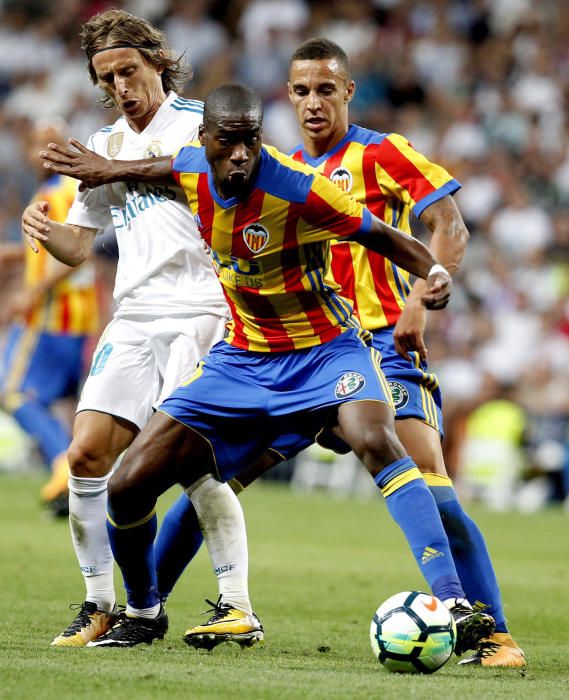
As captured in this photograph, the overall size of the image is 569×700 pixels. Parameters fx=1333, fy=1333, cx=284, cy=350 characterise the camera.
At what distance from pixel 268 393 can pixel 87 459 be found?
975 mm

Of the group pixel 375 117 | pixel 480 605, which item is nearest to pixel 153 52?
pixel 480 605

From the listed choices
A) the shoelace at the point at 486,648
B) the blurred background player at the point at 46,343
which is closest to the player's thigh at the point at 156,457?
the shoelace at the point at 486,648

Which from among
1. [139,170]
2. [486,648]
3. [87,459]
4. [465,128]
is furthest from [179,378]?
[465,128]

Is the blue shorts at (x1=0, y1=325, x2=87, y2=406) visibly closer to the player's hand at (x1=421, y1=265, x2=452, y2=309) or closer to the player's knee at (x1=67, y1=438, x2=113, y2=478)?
the player's knee at (x1=67, y1=438, x2=113, y2=478)

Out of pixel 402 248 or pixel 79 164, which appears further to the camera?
pixel 79 164

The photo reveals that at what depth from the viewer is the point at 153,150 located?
619 centimetres

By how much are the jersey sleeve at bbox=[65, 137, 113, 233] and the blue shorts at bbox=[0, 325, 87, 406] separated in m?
5.56

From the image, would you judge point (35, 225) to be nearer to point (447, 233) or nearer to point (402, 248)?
point (402, 248)

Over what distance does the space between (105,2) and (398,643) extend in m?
18.4

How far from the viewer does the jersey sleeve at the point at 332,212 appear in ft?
17.4

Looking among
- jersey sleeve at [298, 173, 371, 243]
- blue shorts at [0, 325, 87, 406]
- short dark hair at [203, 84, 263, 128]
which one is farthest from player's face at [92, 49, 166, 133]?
blue shorts at [0, 325, 87, 406]

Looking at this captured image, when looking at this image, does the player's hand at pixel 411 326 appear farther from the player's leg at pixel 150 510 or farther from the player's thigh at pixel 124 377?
the player's thigh at pixel 124 377

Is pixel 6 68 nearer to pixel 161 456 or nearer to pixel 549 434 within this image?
pixel 549 434

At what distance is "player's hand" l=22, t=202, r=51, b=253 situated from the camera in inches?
237
